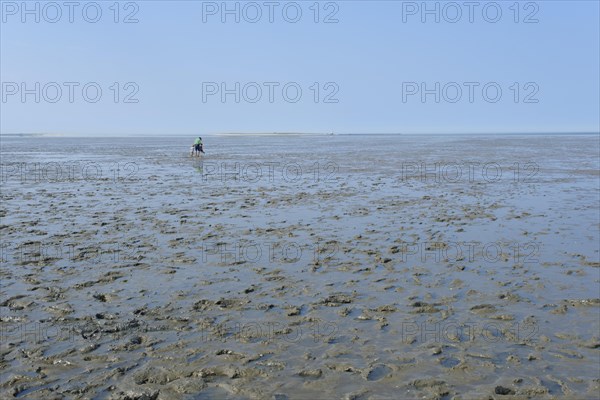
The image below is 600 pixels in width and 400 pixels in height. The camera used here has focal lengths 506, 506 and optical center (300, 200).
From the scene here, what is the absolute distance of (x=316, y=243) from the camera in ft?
43.1

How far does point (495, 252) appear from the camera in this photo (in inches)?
480

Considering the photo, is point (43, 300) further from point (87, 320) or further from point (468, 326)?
point (468, 326)

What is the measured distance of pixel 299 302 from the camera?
8844 mm

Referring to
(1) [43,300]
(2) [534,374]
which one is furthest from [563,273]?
(1) [43,300]

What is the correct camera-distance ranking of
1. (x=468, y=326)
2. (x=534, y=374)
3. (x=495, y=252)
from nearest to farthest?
(x=534, y=374)
(x=468, y=326)
(x=495, y=252)

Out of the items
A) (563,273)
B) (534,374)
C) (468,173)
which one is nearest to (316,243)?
(563,273)

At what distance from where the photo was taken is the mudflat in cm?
615

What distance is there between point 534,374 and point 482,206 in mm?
13722

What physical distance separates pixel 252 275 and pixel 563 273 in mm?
6382

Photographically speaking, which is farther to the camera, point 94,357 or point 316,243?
point 316,243

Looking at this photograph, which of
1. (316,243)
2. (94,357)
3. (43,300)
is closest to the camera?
(94,357)

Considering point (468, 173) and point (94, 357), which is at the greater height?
point (468, 173)

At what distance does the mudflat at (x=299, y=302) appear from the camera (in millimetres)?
6148

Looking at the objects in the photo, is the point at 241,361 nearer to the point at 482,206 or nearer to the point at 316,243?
the point at 316,243
